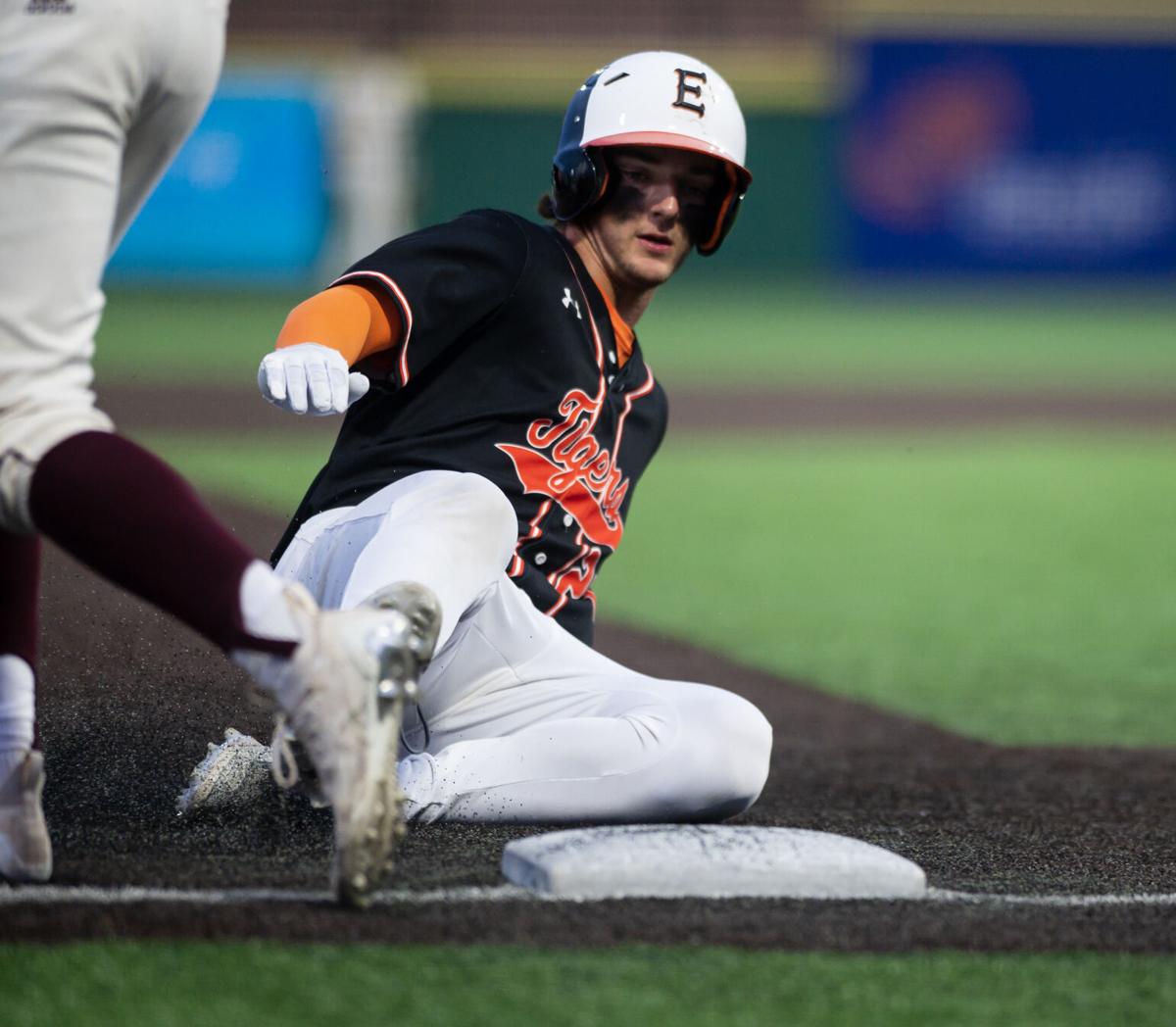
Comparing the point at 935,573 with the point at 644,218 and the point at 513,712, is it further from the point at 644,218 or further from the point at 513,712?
the point at 513,712

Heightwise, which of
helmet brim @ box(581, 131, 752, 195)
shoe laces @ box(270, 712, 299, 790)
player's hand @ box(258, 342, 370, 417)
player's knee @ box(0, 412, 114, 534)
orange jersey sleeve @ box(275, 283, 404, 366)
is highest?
helmet brim @ box(581, 131, 752, 195)

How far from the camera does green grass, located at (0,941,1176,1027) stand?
1.93 m

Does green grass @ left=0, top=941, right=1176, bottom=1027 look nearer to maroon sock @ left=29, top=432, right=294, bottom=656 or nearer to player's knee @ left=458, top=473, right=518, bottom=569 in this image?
maroon sock @ left=29, top=432, right=294, bottom=656

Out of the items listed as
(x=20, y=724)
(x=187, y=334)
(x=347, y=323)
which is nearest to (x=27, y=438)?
(x=20, y=724)

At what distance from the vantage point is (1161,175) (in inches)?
866

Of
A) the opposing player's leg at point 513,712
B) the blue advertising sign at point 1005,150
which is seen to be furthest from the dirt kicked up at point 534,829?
the blue advertising sign at point 1005,150

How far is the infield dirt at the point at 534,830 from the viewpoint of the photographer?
89.0 inches

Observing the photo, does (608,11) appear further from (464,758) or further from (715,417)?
(464,758)

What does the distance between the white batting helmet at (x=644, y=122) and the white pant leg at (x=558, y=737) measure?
77 cm

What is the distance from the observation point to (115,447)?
2207mm

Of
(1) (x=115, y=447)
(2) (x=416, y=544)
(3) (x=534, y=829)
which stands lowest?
(3) (x=534, y=829)

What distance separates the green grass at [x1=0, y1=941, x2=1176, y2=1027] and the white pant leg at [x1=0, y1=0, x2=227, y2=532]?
57 cm

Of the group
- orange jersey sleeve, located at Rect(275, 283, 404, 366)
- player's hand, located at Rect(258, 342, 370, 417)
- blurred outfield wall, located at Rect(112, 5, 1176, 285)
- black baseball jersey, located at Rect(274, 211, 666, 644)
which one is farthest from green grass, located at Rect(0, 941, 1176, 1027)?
blurred outfield wall, located at Rect(112, 5, 1176, 285)

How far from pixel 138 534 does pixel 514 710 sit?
1024 mm
